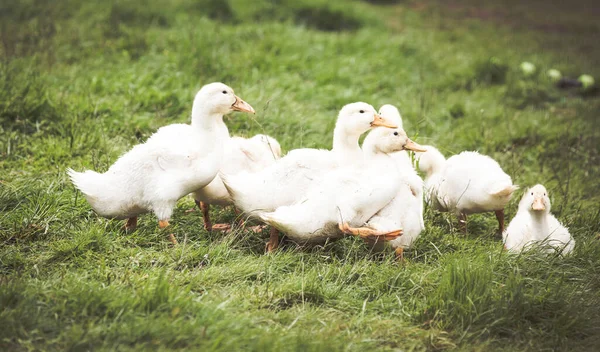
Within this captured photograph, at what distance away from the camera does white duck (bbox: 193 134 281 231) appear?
4660mm

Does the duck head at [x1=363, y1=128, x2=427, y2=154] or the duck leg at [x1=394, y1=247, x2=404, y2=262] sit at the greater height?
the duck head at [x1=363, y1=128, x2=427, y2=154]

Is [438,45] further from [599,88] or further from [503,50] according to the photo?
[599,88]

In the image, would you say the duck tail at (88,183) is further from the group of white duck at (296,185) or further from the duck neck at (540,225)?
the duck neck at (540,225)

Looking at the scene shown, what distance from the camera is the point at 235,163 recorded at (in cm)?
486

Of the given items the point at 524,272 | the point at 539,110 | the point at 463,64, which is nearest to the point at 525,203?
the point at 524,272

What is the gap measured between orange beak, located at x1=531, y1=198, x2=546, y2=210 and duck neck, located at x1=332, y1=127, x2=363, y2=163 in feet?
4.35

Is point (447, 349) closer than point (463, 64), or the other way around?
point (447, 349)

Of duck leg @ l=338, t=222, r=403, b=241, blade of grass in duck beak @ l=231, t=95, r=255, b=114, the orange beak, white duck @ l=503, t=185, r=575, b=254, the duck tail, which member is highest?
blade of grass in duck beak @ l=231, t=95, r=255, b=114

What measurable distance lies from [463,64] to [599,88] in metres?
2.01

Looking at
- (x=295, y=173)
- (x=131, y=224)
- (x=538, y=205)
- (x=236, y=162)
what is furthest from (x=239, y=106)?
(x=538, y=205)

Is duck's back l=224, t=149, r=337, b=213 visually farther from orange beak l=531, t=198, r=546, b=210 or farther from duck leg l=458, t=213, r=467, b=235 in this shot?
orange beak l=531, t=198, r=546, b=210

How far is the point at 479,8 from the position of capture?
47.6 feet

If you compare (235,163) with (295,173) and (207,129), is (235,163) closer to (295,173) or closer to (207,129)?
(207,129)

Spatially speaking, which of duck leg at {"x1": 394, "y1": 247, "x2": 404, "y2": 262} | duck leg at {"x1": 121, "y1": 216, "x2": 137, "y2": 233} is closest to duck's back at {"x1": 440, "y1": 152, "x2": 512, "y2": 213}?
duck leg at {"x1": 394, "y1": 247, "x2": 404, "y2": 262}
